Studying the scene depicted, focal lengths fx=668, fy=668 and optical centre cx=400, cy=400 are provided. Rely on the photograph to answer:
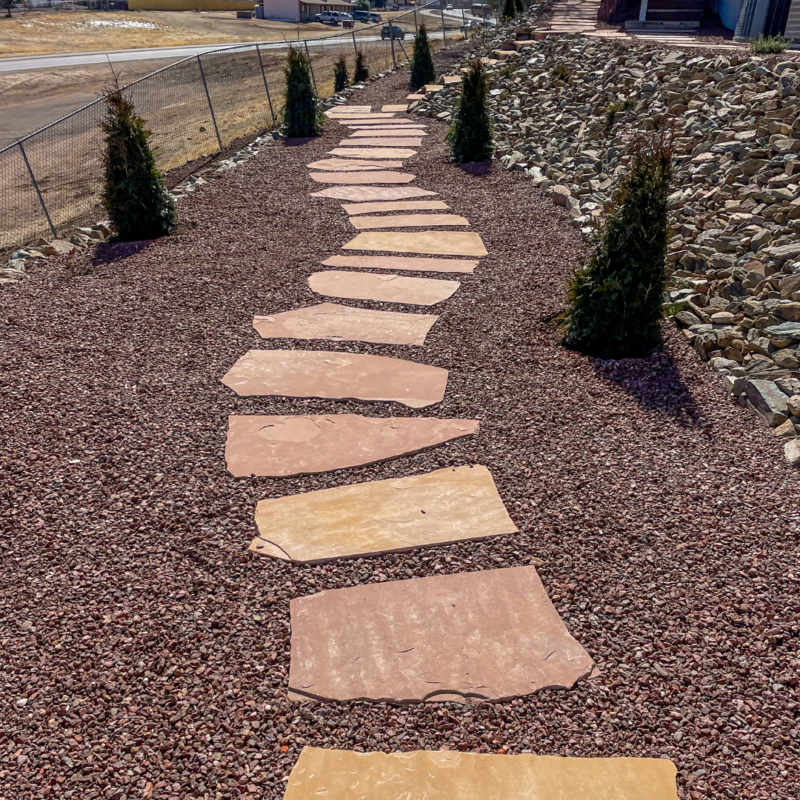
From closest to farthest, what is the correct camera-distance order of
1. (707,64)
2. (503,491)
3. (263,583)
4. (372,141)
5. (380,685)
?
(380,685) → (263,583) → (503,491) → (707,64) → (372,141)

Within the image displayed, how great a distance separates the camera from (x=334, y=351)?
4273mm

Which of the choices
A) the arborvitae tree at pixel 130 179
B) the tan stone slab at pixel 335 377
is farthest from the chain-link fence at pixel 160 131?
the tan stone slab at pixel 335 377

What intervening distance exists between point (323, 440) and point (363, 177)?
561 centimetres

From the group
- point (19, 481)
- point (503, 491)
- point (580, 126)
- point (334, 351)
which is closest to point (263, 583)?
point (503, 491)

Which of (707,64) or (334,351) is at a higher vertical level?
(707,64)

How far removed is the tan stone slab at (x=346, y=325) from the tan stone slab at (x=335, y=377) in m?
0.24

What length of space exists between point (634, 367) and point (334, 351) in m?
1.86

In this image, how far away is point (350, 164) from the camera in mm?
8781

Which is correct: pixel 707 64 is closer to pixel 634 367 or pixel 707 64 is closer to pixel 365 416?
pixel 634 367

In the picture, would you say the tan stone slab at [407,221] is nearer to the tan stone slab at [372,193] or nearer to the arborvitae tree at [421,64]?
the tan stone slab at [372,193]

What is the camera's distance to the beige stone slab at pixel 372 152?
30.1 ft

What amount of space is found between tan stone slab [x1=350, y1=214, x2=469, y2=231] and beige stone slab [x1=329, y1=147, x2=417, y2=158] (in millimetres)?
2672

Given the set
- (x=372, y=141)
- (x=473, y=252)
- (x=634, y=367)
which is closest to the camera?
(x=634, y=367)

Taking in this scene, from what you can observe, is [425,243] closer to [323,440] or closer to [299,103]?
[323,440]
